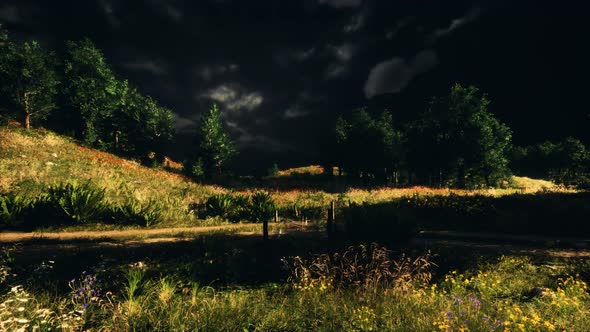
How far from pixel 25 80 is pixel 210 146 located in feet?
63.7

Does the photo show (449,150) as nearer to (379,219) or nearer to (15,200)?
Result: (379,219)

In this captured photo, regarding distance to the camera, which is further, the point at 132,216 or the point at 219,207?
the point at 219,207

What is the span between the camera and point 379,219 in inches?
305

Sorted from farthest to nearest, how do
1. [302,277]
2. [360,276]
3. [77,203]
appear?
[77,203] < [360,276] < [302,277]

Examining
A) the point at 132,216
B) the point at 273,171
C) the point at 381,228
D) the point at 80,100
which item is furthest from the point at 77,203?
the point at 273,171

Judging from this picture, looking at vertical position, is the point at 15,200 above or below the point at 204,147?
below

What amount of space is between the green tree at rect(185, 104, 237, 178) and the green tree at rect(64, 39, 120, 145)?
11.1m

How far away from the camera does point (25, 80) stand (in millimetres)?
24047

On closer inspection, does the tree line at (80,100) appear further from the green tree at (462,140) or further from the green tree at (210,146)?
the green tree at (462,140)

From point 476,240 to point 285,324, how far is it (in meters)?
8.38

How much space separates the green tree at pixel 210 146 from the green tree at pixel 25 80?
52.3 ft

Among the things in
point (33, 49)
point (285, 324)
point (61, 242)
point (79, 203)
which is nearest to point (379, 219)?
point (285, 324)

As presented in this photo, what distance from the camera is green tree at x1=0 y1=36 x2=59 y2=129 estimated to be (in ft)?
77.7

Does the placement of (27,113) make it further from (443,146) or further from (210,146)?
(443,146)
